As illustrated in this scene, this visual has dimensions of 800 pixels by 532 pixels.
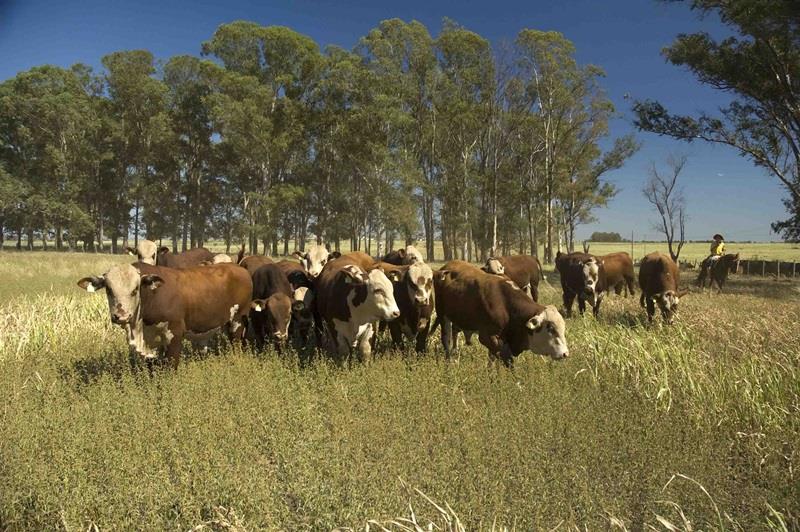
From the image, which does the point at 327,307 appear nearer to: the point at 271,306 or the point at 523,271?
the point at 271,306

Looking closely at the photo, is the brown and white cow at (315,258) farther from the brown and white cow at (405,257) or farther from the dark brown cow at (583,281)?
the dark brown cow at (583,281)

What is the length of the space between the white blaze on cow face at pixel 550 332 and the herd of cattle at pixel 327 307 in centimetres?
1

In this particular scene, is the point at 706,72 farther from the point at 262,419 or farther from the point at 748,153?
the point at 262,419

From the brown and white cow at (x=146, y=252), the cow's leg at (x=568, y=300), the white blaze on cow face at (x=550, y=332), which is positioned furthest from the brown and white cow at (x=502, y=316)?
the brown and white cow at (x=146, y=252)

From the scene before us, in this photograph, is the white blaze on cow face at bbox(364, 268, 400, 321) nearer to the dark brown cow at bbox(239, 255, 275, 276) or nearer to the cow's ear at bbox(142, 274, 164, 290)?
the cow's ear at bbox(142, 274, 164, 290)

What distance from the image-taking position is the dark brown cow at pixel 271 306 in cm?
761

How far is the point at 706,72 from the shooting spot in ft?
55.4

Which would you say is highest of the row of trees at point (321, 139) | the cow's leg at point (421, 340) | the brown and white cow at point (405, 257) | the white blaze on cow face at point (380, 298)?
the row of trees at point (321, 139)

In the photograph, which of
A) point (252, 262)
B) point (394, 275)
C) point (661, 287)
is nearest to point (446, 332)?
point (394, 275)

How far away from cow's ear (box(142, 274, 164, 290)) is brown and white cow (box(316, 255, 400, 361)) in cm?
237

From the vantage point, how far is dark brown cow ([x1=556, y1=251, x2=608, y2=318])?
1168 centimetres

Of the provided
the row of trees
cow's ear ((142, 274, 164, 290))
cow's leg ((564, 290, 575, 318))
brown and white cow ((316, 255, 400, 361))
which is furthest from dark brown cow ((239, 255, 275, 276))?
the row of trees

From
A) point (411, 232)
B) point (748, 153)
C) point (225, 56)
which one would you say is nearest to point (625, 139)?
point (411, 232)

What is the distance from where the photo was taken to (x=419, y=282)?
7629mm
